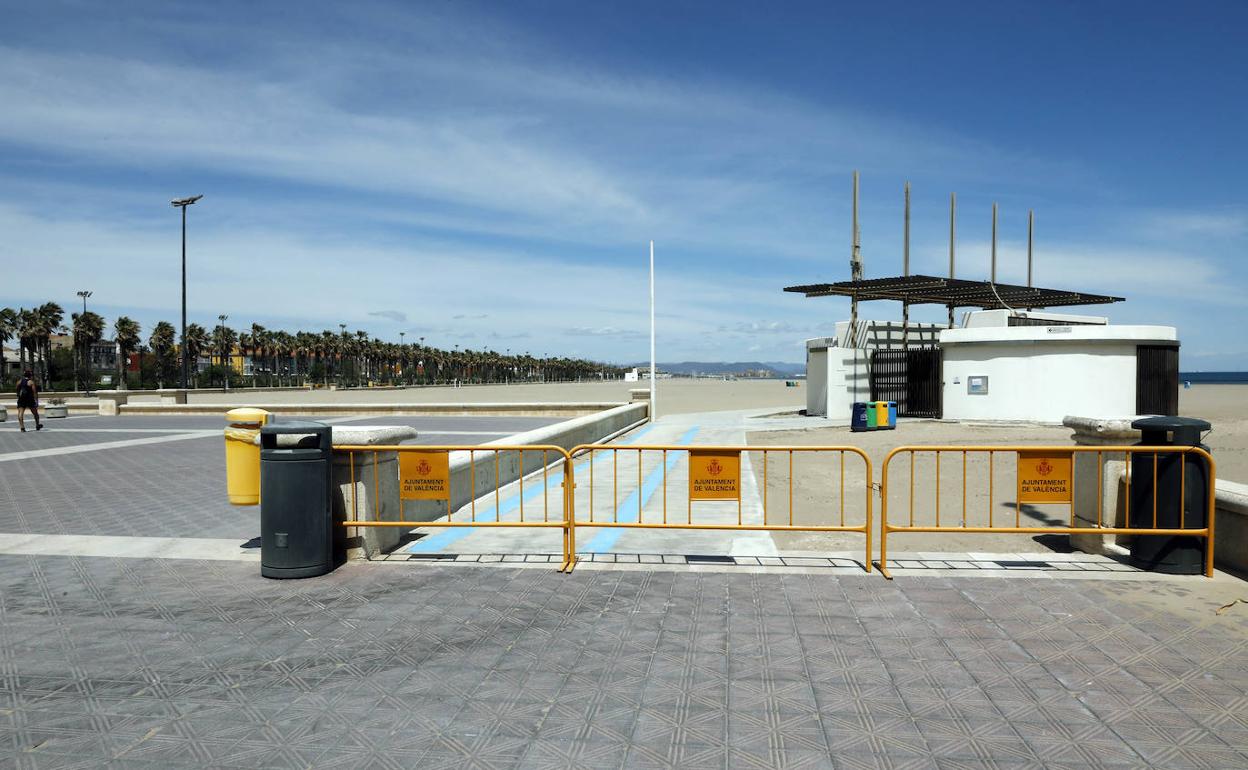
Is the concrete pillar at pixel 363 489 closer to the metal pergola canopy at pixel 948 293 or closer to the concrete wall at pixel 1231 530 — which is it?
the concrete wall at pixel 1231 530

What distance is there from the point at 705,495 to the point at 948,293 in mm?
26159

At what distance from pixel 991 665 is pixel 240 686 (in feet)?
15.3

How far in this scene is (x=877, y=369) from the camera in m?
28.5

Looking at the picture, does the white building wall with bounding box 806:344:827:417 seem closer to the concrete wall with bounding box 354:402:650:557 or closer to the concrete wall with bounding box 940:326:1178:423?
the concrete wall with bounding box 940:326:1178:423

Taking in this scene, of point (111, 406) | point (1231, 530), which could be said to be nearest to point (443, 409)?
point (111, 406)

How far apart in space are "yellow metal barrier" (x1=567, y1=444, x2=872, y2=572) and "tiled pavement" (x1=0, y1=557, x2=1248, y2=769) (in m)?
0.69

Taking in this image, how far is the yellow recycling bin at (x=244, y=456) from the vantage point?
7.13m

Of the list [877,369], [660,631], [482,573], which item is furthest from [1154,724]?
[877,369]

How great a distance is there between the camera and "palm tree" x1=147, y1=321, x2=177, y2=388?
3556 inches

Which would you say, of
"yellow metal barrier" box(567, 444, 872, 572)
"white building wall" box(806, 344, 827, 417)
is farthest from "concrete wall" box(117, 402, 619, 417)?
"yellow metal barrier" box(567, 444, 872, 572)

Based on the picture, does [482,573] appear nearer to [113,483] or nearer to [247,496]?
[247,496]

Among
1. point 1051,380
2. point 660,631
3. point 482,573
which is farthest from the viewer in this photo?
point 1051,380

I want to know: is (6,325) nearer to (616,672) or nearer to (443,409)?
(443,409)

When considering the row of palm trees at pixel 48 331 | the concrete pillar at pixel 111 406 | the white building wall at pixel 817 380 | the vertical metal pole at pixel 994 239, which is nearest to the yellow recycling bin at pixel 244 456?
the white building wall at pixel 817 380
